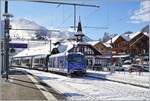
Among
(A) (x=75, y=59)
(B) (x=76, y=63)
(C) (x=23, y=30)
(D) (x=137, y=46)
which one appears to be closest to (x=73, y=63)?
(B) (x=76, y=63)

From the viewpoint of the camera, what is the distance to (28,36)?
2847 inches

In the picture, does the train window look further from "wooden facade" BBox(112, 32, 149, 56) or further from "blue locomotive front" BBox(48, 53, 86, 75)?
"wooden facade" BBox(112, 32, 149, 56)

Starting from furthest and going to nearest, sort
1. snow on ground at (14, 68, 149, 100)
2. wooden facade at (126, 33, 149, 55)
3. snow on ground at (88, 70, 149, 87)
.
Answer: wooden facade at (126, 33, 149, 55) < snow on ground at (88, 70, 149, 87) < snow on ground at (14, 68, 149, 100)

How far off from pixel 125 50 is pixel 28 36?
1809cm

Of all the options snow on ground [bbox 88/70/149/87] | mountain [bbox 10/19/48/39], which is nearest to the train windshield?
snow on ground [bbox 88/70/149/87]

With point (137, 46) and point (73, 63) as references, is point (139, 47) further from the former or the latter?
point (73, 63)

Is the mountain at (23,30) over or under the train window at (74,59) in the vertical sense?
over

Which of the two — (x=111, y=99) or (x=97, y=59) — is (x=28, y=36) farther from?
(x=111, y=99)

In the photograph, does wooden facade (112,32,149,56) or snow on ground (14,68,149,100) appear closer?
snow on ground (14,68,149,100)

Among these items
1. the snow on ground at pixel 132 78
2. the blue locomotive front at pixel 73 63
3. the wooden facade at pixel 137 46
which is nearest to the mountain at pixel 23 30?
the blue locomotive front at pixel 73 63

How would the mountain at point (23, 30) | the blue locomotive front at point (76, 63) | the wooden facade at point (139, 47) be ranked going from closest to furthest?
the blue locomotive front at point (76, 63) < the mountain at point (23, 30) < the wooden facade at point (139, 47)

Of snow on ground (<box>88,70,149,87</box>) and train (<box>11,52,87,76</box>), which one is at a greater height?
→ train (<box>11,52,87,76</box>)

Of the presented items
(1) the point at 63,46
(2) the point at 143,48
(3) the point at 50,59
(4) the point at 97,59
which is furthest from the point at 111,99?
(4) the point at 97,59

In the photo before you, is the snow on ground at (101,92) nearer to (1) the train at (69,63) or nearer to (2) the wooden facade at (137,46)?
(1) the train at (69,63)
